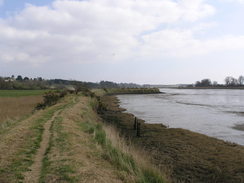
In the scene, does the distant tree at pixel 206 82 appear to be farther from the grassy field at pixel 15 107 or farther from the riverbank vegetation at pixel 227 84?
the grassy field at pixel 15 107

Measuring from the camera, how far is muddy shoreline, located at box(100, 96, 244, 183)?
27.5 ft

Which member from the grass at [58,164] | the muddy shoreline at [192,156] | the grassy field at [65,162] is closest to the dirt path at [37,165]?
the grassy field at [65,162]

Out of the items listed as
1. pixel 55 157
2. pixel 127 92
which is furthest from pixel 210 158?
pixel 127 92

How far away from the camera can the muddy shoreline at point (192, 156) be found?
838cm

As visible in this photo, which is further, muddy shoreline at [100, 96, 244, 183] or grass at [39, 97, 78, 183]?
muddy shoreline at [100, 96, 244, 183]

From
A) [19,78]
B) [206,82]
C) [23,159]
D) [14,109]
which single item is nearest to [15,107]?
[14,109]

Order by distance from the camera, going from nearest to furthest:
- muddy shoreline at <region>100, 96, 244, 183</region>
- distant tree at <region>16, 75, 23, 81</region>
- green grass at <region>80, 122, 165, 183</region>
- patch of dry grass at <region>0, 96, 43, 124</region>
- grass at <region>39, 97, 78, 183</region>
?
grass at <region>39, 97, 78, 183</region> < green grass at <region>80, 122, 165, 183</region> < muddy shoreline at <region>100, 96, 244, 183</region> < patch of dry grass at <region>0, 96, 43, 124</region> < distant tree at <region>16, 75, 23, 81</region>

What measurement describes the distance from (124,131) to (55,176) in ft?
37.7

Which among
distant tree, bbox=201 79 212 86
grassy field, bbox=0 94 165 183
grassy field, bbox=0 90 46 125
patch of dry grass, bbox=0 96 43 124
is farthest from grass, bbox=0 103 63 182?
distant tree, bbox=201 79 212 86

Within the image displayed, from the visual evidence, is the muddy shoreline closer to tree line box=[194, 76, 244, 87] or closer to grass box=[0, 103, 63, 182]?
grass box=[0, 103, 63, 182]

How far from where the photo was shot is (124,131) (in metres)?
16.7

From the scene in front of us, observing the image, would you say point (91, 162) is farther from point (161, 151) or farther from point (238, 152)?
point (238, 152)

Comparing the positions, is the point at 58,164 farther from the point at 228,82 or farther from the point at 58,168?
the point at 228,82

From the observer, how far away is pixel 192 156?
10.5 meters
